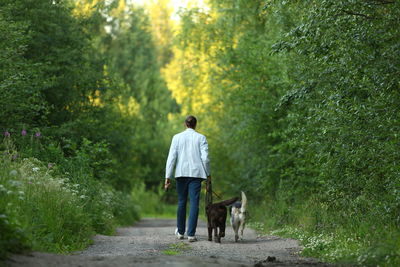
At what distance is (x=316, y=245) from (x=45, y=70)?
11275mm

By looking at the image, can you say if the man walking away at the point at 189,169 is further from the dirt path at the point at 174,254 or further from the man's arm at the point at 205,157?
the dirt path at the point at 174,254

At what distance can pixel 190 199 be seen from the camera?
12.6 meters

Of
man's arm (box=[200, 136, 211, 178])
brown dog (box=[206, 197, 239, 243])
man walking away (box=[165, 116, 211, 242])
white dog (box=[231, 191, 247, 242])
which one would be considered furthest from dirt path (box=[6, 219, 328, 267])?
man's arm (box=[200, 136, 211, 178])

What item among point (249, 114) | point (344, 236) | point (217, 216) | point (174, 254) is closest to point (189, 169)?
point (217, 216)

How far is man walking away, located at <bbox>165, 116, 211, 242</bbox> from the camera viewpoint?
12547mm

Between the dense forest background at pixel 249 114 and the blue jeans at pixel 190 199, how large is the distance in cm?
188

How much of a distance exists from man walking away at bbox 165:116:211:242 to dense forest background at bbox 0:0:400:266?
189 centimetres

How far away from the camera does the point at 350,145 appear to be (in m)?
11.4

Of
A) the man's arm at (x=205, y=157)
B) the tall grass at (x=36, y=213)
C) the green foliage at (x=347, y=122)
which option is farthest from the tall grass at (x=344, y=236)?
the tall grass at (x=36, y=213)

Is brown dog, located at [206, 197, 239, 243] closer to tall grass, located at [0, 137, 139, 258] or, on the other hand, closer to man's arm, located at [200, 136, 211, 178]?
man's arm, located at [200, 136, 211, 178]

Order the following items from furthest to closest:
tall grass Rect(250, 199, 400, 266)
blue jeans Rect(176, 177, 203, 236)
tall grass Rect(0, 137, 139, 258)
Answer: blue jeans Rect(176, 177, 203, 236), tall grass Rect(250, 199, 400, 266), tall grass Rect(0, 137, 139, 258)

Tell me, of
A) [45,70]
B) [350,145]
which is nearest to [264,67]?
[45,70]

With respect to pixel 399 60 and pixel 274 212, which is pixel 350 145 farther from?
pixel 274 212

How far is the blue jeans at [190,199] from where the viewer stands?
40.8ft
